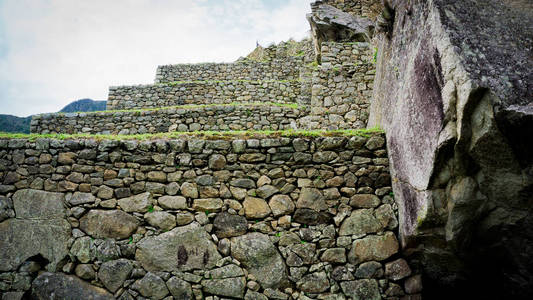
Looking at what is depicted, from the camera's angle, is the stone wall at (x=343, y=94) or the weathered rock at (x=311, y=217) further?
the stone wall at (x=343, y=94)

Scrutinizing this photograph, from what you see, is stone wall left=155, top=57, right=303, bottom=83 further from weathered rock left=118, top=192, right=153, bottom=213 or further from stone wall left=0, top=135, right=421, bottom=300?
weathered rock left=118, top=192, right=153, bottom=213

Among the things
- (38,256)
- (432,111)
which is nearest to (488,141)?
(432,111)

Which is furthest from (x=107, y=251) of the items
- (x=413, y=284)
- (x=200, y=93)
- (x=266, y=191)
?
(x=200, y=93)

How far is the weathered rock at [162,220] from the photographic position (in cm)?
452

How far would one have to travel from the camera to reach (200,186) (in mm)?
4645

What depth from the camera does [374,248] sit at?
4281mm

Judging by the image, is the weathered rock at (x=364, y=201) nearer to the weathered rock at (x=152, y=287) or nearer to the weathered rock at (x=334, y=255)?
the weathered rock at (x=334, y=255)

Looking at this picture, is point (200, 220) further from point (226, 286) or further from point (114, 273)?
point (114, 273)

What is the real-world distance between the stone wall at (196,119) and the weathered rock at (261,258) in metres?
4.47

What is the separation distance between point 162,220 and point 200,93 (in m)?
8.42

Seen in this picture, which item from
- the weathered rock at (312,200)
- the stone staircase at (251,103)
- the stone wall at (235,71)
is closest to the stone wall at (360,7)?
the stone staircase at (251,103)

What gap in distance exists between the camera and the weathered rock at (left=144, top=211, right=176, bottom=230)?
178 inches

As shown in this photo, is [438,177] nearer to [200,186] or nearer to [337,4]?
[200,186]

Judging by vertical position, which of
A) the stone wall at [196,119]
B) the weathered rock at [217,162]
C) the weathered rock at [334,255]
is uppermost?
the stone wall at [196,119]
